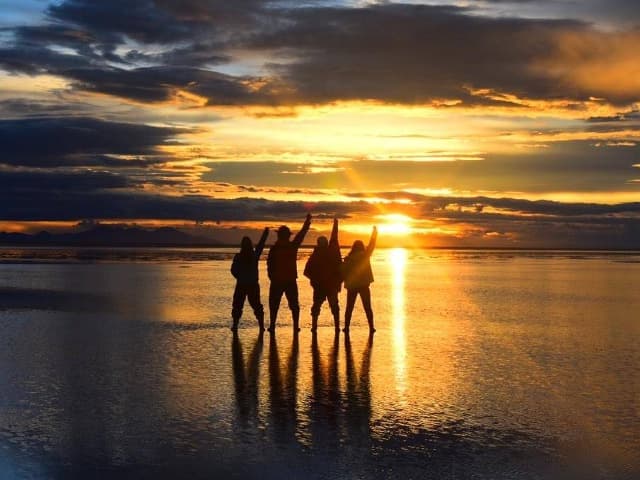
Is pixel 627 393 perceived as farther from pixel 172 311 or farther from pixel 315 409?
pixel 172 311

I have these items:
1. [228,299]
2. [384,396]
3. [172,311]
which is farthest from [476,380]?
[228,299]

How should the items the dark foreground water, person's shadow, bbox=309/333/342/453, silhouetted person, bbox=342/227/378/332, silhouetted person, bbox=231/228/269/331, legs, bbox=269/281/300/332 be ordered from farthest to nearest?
silhouetted person, bbox=231/228/269/331 < silhouetted person, bbox=342/227/378/332 < legs, bbox=269/281/300/332 < person's shadow, bbox=309/333/342/453 < the dark foreground water

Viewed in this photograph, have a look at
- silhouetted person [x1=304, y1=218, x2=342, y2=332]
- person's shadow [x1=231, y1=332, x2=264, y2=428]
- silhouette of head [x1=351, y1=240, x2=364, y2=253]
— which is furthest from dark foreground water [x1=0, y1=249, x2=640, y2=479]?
silhouette of head [x1=351, y1=240, x2=364, y2=253]

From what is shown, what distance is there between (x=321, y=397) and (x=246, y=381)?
133 centimetres

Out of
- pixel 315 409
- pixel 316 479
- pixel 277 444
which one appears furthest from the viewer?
pixel 315 409

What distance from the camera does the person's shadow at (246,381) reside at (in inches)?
331

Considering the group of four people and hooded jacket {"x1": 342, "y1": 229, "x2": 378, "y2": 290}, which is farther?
hooded jacket {"x1": 342, "y1": 229, "x2": 378, "y2": 290}

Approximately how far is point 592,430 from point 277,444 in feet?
10.2

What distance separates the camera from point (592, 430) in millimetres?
7918

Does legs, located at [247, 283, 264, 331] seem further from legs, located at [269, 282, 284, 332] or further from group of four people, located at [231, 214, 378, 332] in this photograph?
legs, located at [269, 282, 284, 332]

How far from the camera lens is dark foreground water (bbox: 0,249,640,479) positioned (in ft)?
22.1

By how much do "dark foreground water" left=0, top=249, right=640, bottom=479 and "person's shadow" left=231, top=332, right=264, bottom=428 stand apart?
27mm

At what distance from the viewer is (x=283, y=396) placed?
31.1ft

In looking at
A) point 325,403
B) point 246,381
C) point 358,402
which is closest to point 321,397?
point 325,403
